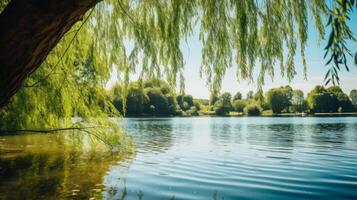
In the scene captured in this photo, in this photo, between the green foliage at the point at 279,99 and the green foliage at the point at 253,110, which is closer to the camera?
the green foliage at the point at 279,99

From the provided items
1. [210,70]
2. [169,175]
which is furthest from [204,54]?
[169,175]

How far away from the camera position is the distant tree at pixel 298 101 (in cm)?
11816

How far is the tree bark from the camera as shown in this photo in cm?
170

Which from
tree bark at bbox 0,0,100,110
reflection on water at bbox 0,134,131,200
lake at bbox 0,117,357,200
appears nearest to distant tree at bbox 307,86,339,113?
lake at bbox 0,117,357,200

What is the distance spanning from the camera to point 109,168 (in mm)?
9758

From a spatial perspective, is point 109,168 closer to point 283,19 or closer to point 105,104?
point 105,104

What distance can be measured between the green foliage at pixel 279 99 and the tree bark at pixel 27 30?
102168 mm

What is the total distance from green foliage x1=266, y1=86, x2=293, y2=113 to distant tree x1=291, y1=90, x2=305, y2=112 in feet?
16.0

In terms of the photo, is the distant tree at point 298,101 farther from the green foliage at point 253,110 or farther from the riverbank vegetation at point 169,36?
the riverbank vegetation at point 169,36

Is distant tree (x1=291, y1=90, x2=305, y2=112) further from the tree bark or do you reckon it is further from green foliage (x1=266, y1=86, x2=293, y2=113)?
the tree bark

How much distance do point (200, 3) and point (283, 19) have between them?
3.64ft

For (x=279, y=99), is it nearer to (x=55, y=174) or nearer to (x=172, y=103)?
(x=172, y=103)

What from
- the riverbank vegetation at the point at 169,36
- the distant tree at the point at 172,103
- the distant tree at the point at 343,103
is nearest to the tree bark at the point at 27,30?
the riverbank vegetation at the point at 169,36

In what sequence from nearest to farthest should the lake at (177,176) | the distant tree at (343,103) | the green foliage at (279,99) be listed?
1. the lake at (177,176)
2. the green foliage at (279,99)
3. the distant tree at (343,103)
